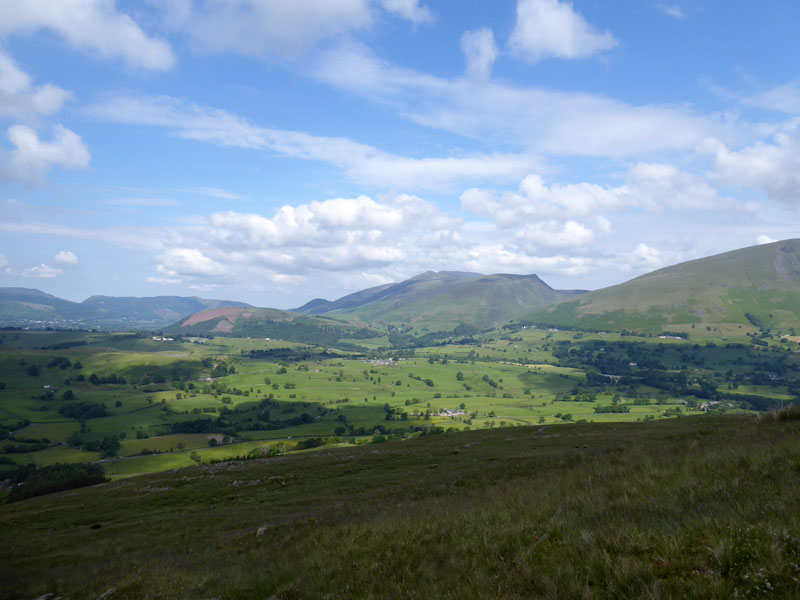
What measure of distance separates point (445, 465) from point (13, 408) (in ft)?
757

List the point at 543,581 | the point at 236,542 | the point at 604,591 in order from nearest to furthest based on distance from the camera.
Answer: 1. the point at 604,591
2. the point at 543,581
3. the point at 236,542

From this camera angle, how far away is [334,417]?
17675cm

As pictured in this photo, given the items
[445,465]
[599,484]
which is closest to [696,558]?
[599,484]

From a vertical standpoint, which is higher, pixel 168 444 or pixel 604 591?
pixel 604 591

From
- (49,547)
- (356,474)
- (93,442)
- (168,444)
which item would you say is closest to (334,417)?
(168,444)

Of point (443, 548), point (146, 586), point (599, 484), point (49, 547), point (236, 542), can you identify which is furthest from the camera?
point (49, 547)

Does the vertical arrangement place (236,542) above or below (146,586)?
below

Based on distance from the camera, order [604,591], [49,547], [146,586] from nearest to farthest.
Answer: [604,591], [146,586], [49,547]

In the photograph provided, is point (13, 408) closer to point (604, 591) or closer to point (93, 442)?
point (93, 442)

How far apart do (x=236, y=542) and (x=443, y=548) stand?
13506mm

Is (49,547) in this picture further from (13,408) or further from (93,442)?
(13,408)

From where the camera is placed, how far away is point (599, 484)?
42.0 feet

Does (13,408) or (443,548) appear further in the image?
(13,408)

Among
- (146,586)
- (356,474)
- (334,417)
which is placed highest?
(146,586)
